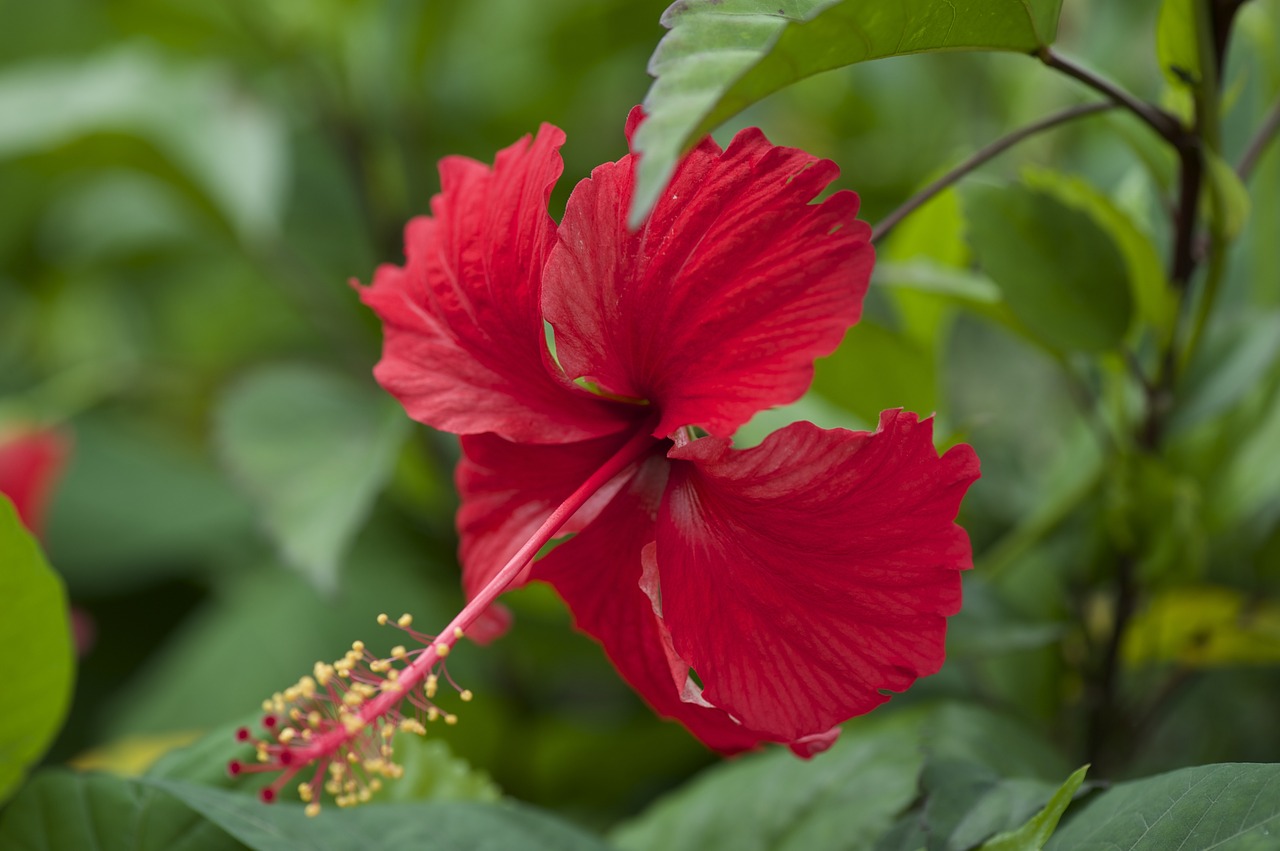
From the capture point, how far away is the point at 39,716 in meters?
0.51

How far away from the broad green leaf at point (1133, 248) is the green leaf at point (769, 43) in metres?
0.13

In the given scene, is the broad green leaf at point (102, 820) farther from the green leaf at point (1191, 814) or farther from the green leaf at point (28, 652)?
the green leaf at point (1191, 814)

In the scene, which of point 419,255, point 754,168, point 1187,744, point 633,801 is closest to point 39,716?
point 419,255

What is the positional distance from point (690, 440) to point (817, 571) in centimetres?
7

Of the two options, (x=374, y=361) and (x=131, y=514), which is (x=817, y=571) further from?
(x=131, y=514)

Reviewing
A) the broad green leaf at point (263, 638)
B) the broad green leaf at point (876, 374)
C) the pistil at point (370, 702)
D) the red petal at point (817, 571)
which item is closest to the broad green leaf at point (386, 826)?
the pistil at point (370, 702)

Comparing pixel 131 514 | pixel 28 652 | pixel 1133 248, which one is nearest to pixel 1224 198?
pixel 1133 248

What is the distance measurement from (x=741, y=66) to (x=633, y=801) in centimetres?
72

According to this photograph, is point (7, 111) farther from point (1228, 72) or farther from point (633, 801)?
point (1228, 72)

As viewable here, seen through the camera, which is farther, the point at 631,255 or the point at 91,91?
the point at 91,91

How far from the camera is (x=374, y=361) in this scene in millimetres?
1106

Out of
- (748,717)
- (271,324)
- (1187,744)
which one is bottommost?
(1187,744)

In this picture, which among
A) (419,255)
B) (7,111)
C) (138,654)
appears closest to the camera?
(419,255)

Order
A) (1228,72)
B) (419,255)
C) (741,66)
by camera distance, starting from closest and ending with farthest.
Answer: (741,66) → (419,255) → (1228,72)
